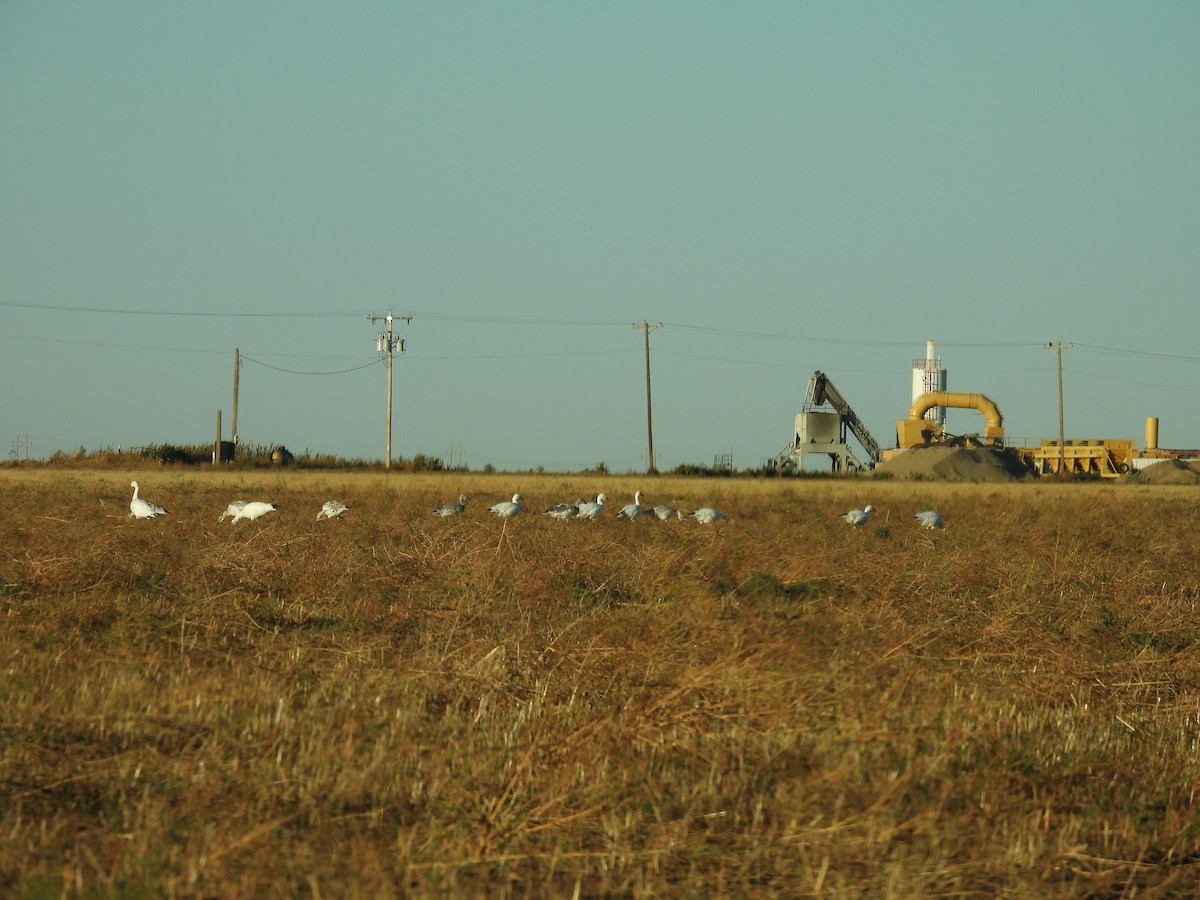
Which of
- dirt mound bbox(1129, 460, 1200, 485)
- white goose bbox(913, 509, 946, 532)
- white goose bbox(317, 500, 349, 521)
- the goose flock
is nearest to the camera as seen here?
the goose flock

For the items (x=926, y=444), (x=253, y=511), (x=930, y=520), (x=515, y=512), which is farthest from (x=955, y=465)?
(x=253, y=511)

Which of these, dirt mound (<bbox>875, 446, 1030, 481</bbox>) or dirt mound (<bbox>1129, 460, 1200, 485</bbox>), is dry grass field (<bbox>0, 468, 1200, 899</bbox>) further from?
dirt mound (<bbox>1129, 460, 1200, 485</bbox>)

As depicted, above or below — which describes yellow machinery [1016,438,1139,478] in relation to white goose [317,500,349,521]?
above

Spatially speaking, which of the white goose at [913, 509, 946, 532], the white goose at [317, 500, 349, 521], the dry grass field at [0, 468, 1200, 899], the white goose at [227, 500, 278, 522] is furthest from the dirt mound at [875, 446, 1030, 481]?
the dry grass field at [0, 468, 1200, 899]

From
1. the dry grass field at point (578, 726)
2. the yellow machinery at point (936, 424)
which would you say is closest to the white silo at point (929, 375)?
the yellow machinery at point (936, 424)

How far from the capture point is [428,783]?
5238 mm

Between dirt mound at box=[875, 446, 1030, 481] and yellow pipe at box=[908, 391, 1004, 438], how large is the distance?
4.02m

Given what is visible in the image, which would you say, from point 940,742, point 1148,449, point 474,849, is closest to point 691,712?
point 940,742

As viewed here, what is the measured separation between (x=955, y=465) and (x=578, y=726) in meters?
54.2

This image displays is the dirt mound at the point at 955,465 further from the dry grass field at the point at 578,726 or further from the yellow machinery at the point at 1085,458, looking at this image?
the dry grass field at the point at 578,726

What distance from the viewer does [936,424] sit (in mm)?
66188

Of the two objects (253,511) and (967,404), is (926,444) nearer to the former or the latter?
(967,404)

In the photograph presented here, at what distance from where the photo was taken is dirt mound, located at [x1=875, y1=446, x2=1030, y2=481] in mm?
56875

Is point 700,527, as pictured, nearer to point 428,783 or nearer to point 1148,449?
point 428,783
